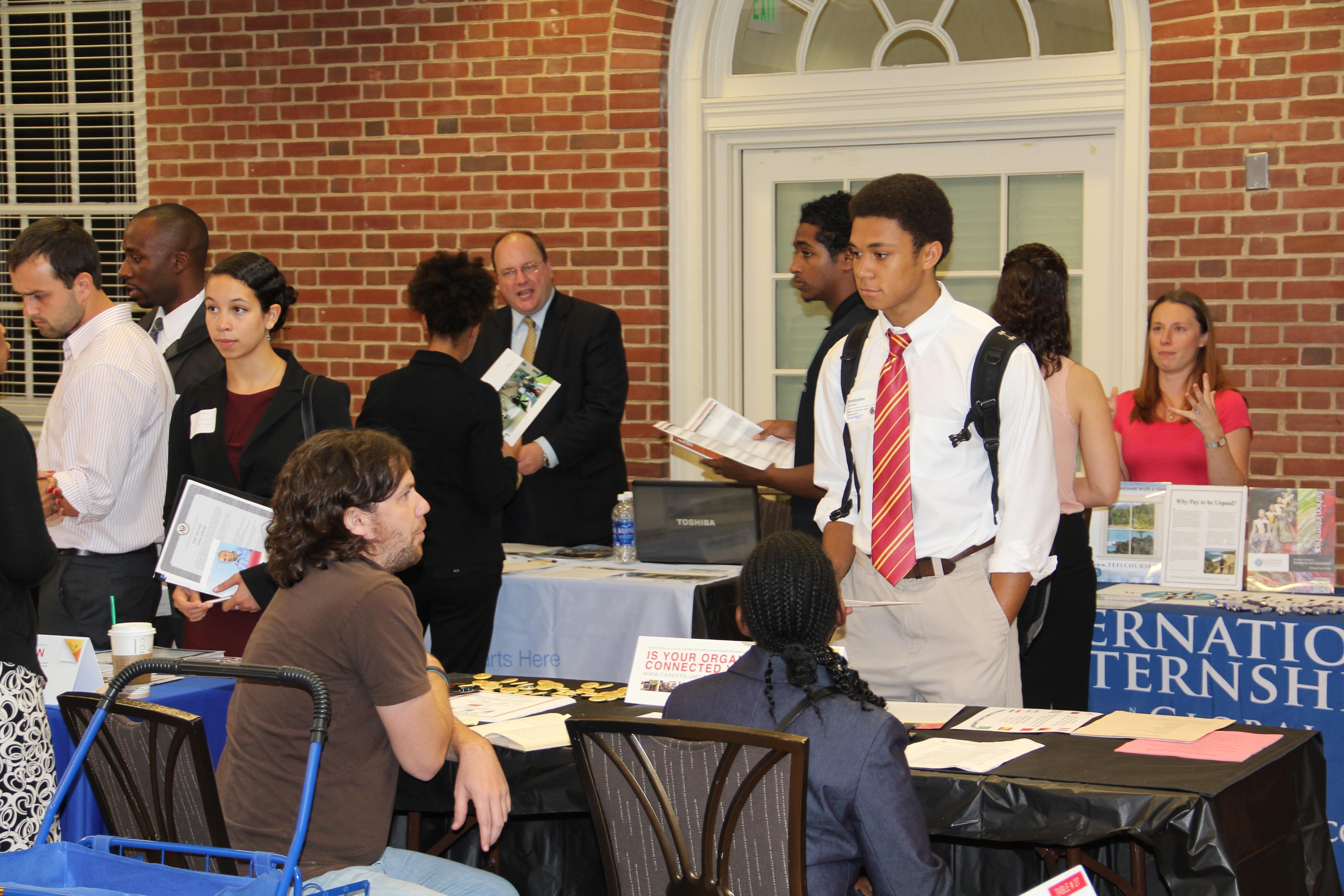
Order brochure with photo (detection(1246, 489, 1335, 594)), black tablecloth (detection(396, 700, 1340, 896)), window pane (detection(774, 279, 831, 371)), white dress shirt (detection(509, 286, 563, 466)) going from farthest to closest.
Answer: window pane (detection(774, 279, 831, 371)), white dress shirt (detection(509, 286, 563, 466)), brochure with photo (detection(1246, 489, 1335, 594)), black tablecloth (detection(396, 700, 1340, 896))

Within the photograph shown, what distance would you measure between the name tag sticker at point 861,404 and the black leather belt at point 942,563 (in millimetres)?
339

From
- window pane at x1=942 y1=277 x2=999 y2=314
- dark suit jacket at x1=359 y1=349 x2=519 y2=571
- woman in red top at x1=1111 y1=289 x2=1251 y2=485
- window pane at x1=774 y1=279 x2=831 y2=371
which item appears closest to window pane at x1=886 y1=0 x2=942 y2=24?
window pane at x1=942 y1=277 x2=999 y2=314

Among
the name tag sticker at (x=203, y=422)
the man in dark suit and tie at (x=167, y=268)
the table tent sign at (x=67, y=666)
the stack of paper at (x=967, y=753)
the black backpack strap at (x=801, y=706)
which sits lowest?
the stack of paper at (x=967, y=753)

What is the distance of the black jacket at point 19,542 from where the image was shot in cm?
234

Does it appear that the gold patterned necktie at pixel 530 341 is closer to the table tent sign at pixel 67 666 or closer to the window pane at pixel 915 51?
the window pane at pixel 915 51

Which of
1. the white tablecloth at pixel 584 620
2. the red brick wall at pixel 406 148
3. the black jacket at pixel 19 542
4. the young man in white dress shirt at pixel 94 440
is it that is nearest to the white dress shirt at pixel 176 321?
the young man in white dress shirt at pixel 94 440

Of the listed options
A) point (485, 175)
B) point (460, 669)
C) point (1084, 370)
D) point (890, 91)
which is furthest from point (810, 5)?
point (460, 669)

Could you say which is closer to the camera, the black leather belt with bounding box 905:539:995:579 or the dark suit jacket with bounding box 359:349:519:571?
the black leather belt with bounding box 905:539:995:579

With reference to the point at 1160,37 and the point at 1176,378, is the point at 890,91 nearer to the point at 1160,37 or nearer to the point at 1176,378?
the point at 1160,37

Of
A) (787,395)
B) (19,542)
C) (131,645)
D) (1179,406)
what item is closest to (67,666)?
(131,645)

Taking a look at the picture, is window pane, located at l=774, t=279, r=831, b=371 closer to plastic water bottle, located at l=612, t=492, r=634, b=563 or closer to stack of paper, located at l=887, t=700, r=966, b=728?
plastic water bottle, located at l=612, t=492, r=634, b=563

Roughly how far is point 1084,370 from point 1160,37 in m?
2.05

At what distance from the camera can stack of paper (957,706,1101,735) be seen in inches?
95.8

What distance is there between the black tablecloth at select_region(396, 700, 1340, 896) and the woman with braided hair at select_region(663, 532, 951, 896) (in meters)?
0.30
